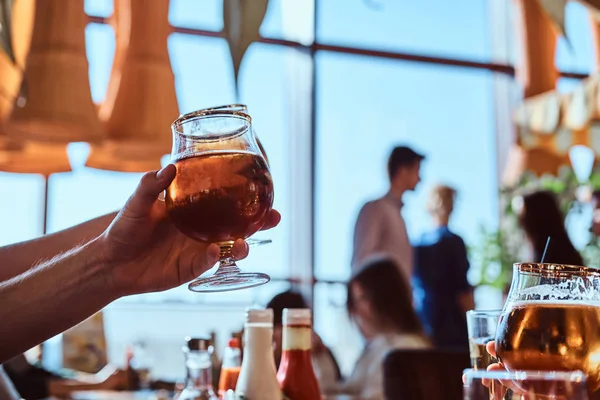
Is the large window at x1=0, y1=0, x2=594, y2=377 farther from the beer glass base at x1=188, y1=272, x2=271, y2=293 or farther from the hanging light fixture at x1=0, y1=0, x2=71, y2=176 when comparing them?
the beer glass base at x1=188, y1=272, x2=271, y2=293

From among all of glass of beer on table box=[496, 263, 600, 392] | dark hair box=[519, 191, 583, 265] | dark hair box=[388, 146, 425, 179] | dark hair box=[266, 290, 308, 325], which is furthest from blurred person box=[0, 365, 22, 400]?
dark hair box=[388, 146, 425, 179]

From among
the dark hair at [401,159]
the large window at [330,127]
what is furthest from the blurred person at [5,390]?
the large window at [330,127]

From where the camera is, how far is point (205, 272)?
1.25m

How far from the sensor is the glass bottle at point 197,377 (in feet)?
4.21

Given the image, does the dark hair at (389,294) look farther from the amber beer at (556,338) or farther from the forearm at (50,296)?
the amber beer at (556,338)

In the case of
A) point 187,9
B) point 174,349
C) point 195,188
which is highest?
point 187,9

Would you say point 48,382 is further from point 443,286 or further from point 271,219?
point 271,219

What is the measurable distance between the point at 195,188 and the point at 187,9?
508 cm

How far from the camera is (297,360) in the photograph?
4.07 feet

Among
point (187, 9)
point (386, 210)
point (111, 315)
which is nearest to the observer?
point (386, 210)

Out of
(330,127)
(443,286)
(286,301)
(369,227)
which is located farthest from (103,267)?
(330,127)

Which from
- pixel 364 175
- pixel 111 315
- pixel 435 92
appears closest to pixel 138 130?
pixel 111 315

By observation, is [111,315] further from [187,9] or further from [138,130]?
[138,130]

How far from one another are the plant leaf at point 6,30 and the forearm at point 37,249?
353 millimetres
